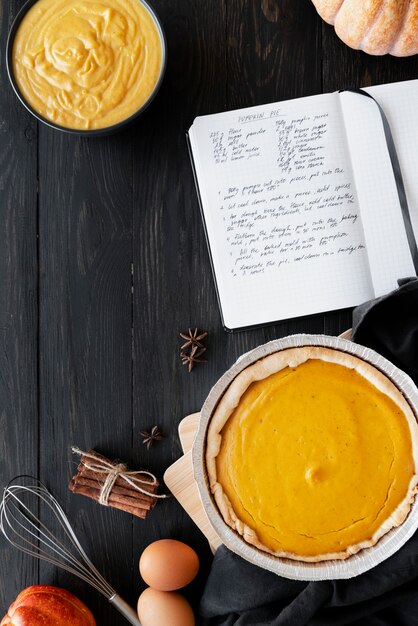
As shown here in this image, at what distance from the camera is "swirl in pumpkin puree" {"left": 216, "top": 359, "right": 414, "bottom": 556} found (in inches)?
39.2

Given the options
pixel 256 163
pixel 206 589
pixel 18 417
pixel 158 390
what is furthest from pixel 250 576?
pixel 256 163

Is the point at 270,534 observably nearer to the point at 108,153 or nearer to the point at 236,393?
the point at 236,393

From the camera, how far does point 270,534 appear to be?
101 cm

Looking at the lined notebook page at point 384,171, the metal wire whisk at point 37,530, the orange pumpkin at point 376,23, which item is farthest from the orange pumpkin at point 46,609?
the orange pumpkin at point 376,23

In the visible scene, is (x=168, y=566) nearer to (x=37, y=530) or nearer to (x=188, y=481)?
(x=188, y=481)

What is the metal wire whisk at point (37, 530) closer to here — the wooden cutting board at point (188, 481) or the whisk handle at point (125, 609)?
the whisk handle at point (125, 609)

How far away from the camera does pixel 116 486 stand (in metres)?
1.17

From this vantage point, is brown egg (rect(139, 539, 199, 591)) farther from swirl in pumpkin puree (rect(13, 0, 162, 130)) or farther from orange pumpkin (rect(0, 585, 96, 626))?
swirl in pumpkin puree (rect(13, 0, 162, 130))

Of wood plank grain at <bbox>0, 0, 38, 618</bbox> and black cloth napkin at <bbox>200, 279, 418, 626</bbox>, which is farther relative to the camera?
wood plank grain at <bbox>0, 0, 38, 618</bbox>

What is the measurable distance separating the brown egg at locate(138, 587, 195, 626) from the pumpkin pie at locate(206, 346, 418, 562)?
0.71 feet

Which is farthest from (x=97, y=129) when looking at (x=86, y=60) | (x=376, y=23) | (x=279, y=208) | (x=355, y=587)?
(x=355, y=587)

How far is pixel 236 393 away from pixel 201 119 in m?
0.51

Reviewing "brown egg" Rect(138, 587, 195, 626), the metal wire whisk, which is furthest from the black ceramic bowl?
"brown egg" Rect(138, 587, 195, 626)

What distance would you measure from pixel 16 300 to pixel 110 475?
0.35m
